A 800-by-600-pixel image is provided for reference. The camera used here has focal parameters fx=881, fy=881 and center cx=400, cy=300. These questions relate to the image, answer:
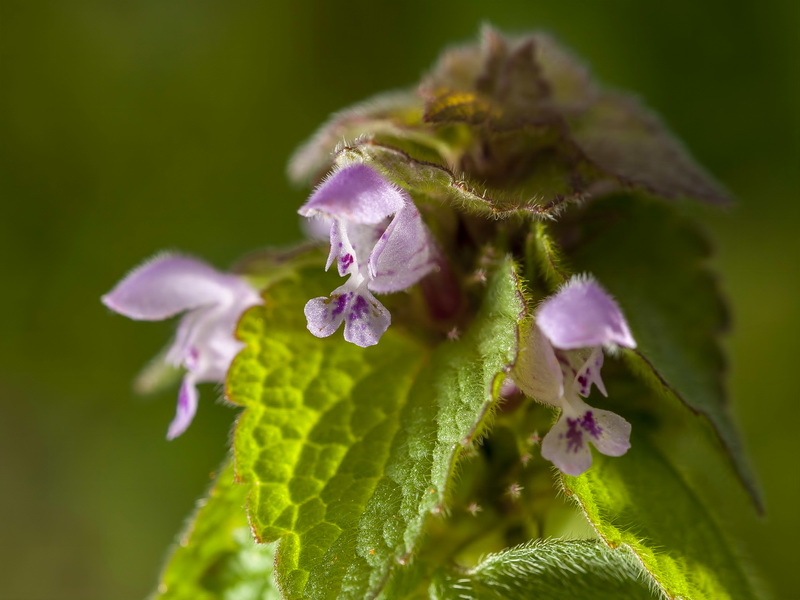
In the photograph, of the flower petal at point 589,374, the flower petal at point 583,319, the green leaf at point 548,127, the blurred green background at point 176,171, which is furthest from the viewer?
the blurred green background at point 176,171

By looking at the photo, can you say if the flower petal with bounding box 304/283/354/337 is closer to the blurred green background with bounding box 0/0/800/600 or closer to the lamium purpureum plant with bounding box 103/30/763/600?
the lamium purpureum plant with bounding box 103/30/763/600

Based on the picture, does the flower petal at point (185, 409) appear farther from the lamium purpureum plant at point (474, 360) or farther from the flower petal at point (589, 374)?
the flower petal at point (589, 374)

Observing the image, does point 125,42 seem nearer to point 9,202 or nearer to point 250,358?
point 9,202

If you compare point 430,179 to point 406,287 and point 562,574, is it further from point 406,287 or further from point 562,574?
point 562,574

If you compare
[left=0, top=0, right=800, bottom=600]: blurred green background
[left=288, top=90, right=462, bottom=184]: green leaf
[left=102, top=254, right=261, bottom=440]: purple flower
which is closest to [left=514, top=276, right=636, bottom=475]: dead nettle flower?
[left=288, top=90, right=462, bottom=184]: green leaf

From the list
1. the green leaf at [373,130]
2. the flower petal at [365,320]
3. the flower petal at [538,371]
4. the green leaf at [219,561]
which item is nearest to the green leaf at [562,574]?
the flower petal at [538,371]
